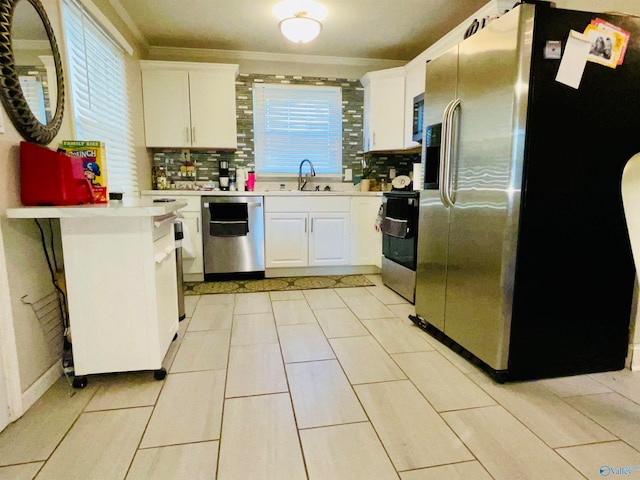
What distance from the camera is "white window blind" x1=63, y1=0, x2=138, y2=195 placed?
2.12m

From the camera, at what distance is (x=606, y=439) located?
1.32 meters

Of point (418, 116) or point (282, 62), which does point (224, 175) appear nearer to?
point (282, 62)

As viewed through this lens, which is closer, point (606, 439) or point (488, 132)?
point (606, 439)

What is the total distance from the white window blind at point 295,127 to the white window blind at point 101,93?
1.38 metres

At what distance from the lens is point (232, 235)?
11.4ft

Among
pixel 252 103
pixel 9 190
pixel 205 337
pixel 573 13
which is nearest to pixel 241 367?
pixel 205 337

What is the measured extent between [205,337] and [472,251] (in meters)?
1.67

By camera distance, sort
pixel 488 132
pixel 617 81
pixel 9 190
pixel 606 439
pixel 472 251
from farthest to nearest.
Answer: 1. pixel 472 251
2. pixel 488 132
3. pixel 617 81
4. pixel 9 190
5. pixel 606 439

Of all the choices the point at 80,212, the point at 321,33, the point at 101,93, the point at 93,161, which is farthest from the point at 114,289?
the point at 321,33

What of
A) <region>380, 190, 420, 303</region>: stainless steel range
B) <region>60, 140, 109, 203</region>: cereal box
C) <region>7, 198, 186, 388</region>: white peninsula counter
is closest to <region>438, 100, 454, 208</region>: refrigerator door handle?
<region>380, 190, 420, 303</region>: stainless steel range

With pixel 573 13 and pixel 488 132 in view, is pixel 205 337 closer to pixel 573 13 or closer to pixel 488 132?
pixel 488 132

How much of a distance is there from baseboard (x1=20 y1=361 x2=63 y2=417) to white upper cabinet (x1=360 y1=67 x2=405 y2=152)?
3.27m

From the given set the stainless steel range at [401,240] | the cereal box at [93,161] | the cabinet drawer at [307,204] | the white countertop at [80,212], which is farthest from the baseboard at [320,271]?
the white countertop at [80,212]

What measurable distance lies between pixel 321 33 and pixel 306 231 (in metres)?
1.92
